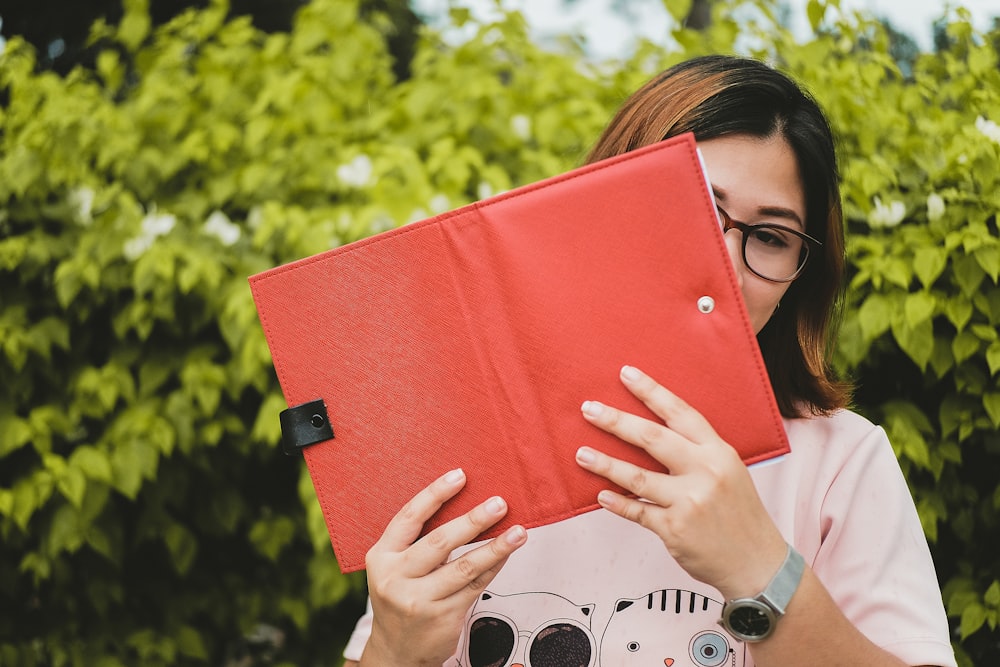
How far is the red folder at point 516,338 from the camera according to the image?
0.97 metres

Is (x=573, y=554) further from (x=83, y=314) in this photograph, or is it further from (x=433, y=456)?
(x=83, y=314)

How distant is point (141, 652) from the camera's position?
2.41 meters

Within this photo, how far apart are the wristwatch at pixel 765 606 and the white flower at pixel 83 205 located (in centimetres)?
208

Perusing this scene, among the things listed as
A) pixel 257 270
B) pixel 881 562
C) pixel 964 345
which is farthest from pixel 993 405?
pixel 257 270

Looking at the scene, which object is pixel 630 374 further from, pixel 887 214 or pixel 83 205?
pixel 83 205

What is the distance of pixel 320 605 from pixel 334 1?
1.95 m

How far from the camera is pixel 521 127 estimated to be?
2.41m

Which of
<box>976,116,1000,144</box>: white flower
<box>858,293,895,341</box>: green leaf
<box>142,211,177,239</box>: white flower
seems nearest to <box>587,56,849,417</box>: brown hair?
<box>858,293,895,341</box>: green leaf

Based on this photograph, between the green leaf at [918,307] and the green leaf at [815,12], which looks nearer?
the green leaf at [918,307]

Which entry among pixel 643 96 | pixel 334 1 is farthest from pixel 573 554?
pixel 334 1

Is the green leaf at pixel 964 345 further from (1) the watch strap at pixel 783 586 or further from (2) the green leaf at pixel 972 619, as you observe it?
(1) the watch strap at pixel 783 586

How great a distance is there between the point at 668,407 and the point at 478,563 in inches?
12.3

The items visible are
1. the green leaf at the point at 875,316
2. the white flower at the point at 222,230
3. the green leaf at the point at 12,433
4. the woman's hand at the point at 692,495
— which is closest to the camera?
the woman's hand at the point at 692,495

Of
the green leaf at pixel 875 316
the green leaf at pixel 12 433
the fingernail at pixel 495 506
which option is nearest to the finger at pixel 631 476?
the fingernail at pixel 495 506
